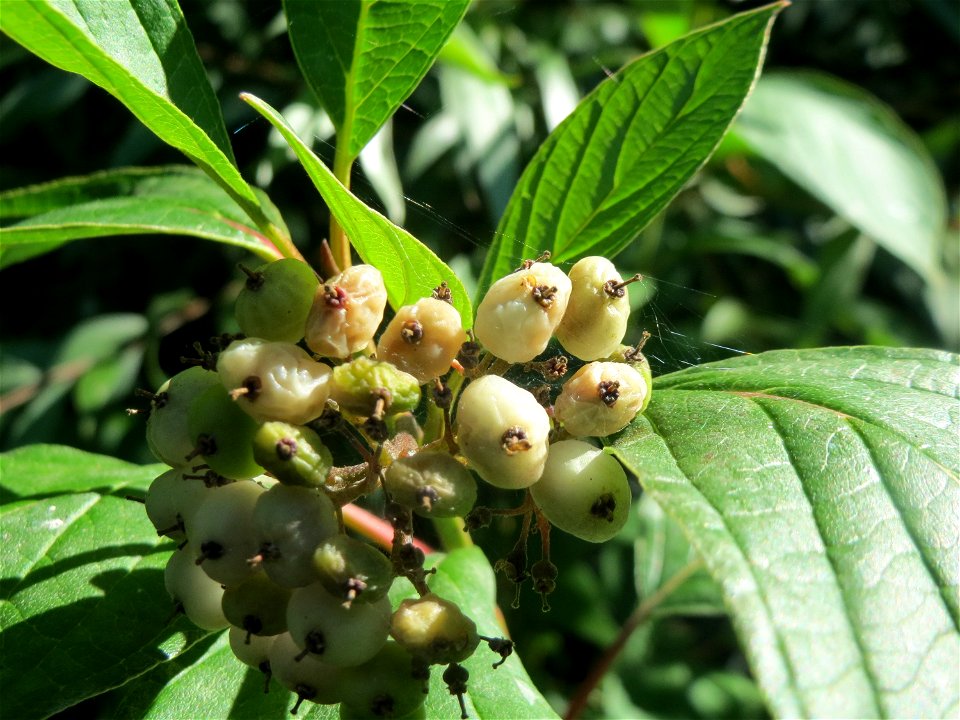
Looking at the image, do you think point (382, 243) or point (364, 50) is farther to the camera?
point (364, 50)

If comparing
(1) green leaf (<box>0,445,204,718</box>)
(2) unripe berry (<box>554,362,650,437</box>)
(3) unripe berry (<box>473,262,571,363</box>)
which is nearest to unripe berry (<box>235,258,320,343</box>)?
(3) unripe berry (<box>473,262,571,363</box>)

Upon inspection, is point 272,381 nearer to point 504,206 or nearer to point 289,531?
point 289,531

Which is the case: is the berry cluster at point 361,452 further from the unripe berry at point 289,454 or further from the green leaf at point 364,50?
the green leaf at point 364,50

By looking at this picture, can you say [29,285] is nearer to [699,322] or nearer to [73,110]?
[73,110]

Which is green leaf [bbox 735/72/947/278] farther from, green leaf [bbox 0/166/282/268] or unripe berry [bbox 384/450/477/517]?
unripe berry [bbox 384/450/477/517]

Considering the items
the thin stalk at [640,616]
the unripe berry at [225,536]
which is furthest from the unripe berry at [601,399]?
the thin stalk at [640,616]

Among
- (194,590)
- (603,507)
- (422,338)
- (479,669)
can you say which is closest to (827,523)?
(603,507)
